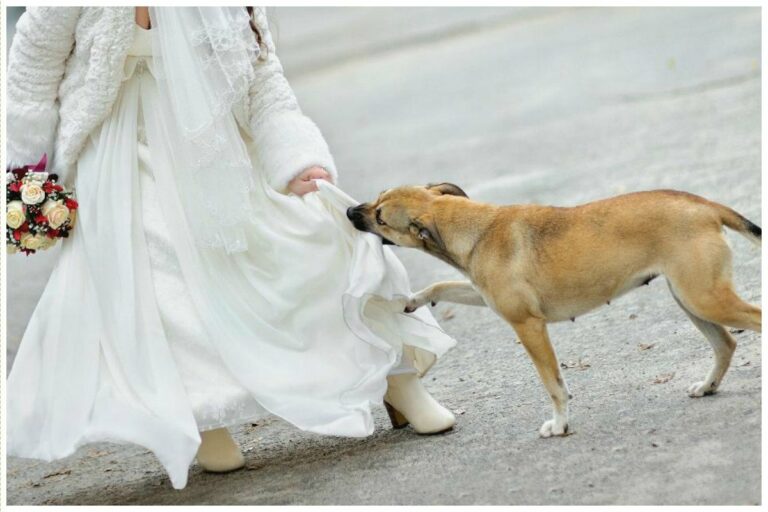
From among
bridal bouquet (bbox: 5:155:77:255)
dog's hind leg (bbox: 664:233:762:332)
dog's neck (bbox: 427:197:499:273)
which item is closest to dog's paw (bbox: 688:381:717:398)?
dog's hind leg (bbox: 664:233:762:332)

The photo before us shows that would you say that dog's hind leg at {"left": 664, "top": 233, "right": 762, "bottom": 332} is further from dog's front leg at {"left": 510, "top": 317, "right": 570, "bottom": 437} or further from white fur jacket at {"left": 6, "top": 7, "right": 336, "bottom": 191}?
white fur jacket at {"left": 6, "top": 7, "right": 336, "bottom": 191}

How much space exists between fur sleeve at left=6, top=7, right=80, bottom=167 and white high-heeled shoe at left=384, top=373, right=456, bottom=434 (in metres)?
1.66

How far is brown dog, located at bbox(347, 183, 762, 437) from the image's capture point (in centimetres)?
439

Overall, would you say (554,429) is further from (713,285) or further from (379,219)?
(379,219)

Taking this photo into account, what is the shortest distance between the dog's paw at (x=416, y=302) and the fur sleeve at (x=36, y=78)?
153 cm

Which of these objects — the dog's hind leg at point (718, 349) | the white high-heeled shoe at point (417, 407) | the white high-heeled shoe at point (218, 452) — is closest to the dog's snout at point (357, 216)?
the white high-heeled shoe at point (417, 407)

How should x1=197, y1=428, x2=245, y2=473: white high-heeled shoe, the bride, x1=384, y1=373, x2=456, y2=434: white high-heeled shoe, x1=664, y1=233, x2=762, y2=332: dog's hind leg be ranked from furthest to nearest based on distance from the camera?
x1=384, y1=373, x2=456, y2=434: white high-heeled shoe < x1=197, y1=428, x2=245, y2=473: white high-heeled shoe < the bride < x1=664, y1=233, x2=762, y2=332: dog's hind leg

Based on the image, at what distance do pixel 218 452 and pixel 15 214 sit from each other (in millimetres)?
1195

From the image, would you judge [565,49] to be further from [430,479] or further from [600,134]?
[430,479]

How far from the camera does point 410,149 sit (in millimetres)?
12188

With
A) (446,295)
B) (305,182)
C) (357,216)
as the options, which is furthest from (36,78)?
(446,295)

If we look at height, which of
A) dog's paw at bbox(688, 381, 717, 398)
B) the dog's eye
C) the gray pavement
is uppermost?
the dog's eye

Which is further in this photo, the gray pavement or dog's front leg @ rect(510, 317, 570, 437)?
dog's front leg @ rect(510, 317, 570, 437)

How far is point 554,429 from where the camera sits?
15.3 feet
